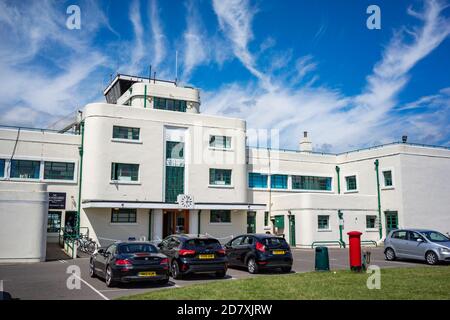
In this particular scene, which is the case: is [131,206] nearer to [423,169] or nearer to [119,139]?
[119,139]

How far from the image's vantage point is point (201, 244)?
49.8 feet

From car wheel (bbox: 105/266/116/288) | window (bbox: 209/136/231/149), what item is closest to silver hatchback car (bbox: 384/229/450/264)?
car wheel (bbox: 105/266/116/288)

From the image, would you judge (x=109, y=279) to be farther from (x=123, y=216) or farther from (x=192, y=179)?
(x=192, y=179)

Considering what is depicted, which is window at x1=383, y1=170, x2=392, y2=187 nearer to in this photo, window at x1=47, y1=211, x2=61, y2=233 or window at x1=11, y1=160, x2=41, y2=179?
window at x1=47, y1=211, x2=61, y2=233

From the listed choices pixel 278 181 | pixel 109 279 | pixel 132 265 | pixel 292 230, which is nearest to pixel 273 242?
pixel 132 265

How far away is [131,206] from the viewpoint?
27.0m

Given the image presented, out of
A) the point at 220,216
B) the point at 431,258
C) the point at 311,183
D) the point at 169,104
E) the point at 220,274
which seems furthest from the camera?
the point at 311,183

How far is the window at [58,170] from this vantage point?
28.3 m

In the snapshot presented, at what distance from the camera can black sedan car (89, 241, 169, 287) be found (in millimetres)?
12711

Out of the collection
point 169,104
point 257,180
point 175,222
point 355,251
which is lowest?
point 355,251

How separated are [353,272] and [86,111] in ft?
67.1

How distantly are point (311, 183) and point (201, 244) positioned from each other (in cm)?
2488

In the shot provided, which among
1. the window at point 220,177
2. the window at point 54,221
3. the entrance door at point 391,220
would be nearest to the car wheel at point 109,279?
the window at point 54,221
